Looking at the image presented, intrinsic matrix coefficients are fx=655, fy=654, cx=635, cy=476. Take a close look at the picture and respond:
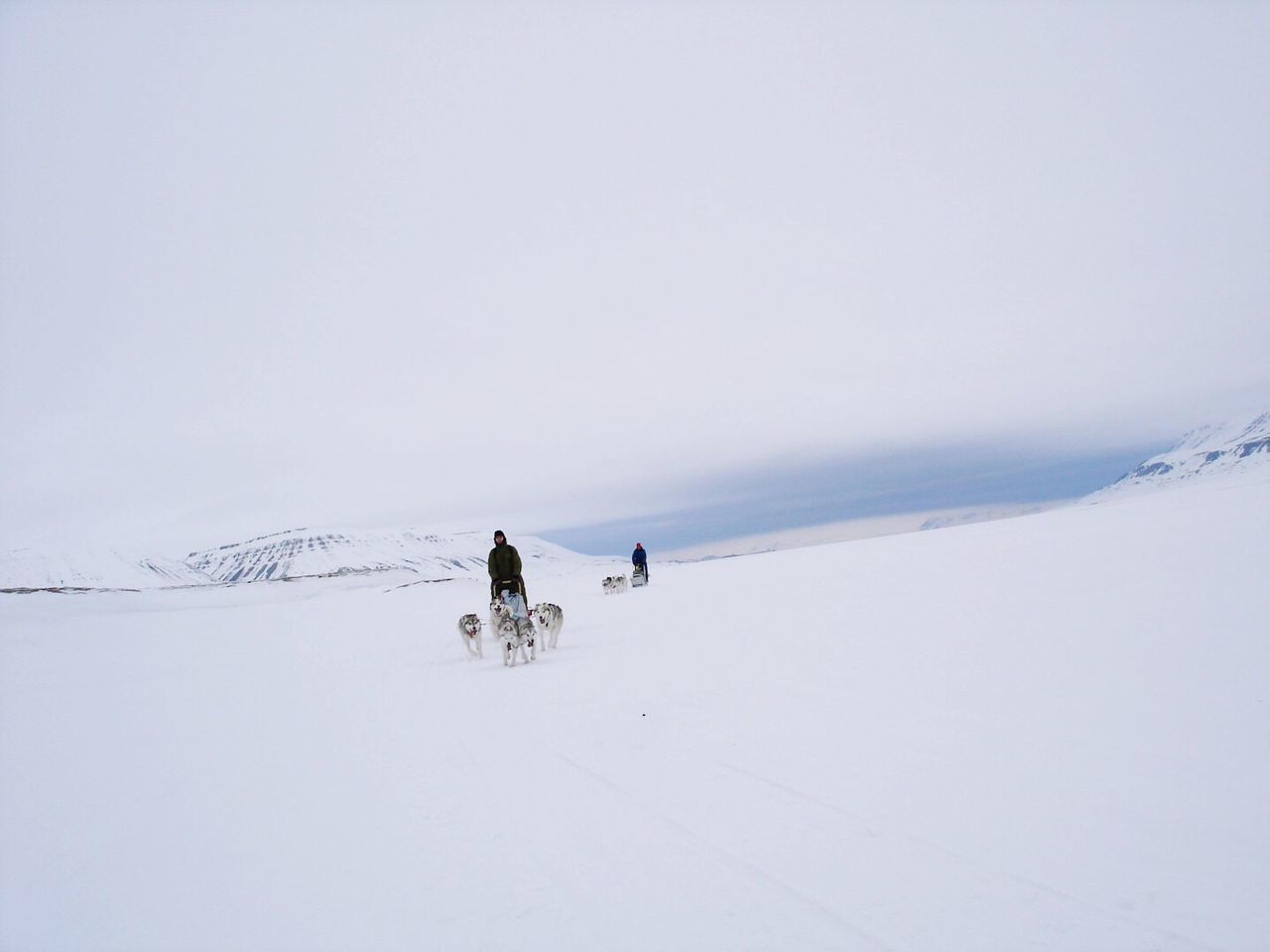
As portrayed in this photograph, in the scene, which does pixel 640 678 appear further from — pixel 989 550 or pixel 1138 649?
pixel 989 550

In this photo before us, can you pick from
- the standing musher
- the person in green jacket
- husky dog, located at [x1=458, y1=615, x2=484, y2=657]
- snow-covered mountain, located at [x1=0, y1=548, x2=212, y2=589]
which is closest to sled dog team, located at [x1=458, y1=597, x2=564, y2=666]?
husky dog, located at [x1=458, y1=615, x2=484, y2=657]

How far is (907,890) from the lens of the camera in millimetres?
3721

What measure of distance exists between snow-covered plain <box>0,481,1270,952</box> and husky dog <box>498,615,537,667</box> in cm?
103

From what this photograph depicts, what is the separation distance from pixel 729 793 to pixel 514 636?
27.3 feet

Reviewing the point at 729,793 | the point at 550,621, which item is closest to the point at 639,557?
the point at 550,621

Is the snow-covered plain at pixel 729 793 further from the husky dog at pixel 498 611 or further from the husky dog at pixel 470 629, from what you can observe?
the husky dog at pixel 470 629

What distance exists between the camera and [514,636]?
42.5 ft

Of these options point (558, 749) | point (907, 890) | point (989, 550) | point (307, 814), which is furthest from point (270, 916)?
point (989, 550)

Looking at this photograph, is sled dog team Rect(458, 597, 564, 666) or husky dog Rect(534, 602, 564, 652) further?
husky dog Rect(534, 602, 564, 652)

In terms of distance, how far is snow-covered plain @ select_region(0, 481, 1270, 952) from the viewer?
3.68 meters

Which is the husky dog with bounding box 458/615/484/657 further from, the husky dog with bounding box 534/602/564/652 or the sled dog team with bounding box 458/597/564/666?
the husky dog with bounding box 534/602/564/652

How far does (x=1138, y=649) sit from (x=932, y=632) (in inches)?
115

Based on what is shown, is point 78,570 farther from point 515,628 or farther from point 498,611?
point 515,628

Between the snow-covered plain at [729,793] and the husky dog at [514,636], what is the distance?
1.03m
